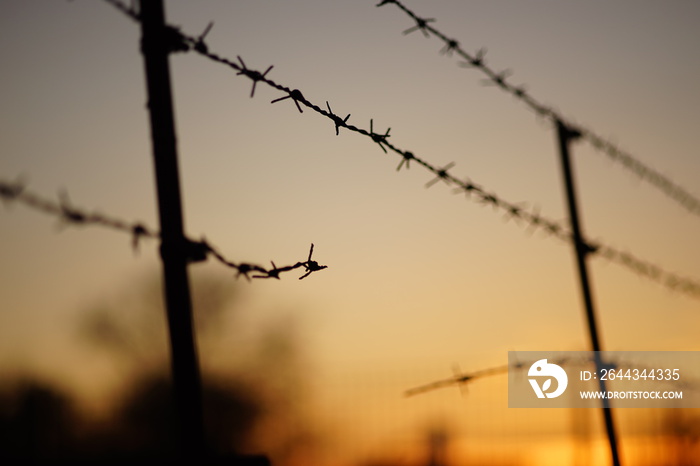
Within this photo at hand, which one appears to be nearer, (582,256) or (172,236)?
(172,236)

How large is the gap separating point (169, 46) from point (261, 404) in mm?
13377

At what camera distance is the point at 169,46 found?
6.22 ft

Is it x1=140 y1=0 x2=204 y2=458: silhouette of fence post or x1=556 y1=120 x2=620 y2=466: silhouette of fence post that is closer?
x1=140 y1=0 x2=204 y2=458: silhouette of fence post

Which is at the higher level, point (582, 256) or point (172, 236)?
point (582, 256)

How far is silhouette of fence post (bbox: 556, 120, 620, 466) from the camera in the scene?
146 inches

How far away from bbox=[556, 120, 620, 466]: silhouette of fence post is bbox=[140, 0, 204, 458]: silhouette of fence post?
2.63m

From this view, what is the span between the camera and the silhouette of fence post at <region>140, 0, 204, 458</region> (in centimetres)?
171

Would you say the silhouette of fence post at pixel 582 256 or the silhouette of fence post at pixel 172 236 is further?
the silhouette of fence post at pixel 582 256

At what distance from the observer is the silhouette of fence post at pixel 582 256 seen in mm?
3705

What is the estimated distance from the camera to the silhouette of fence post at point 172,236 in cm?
171

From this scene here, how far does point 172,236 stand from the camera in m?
1.77

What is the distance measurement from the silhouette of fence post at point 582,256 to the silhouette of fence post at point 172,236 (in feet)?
8.64

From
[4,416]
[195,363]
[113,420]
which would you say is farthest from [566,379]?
[113,420]

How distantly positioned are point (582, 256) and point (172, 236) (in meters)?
2.76
